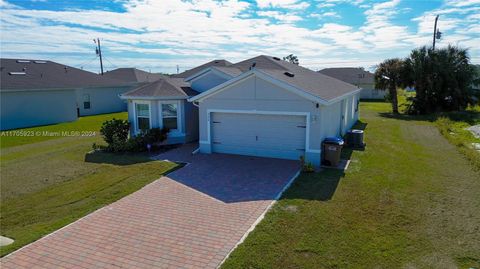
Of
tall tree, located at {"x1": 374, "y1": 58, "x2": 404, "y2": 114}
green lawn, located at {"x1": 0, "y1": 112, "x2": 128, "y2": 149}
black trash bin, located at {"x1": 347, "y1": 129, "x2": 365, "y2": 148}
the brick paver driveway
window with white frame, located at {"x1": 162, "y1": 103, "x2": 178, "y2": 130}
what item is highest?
tall tree, located at {"x1": 374, "y1": 58, "x2": 404, "y2": 114}

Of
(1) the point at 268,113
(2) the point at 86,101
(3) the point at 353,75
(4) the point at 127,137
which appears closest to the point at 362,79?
(3) the point at 353,75

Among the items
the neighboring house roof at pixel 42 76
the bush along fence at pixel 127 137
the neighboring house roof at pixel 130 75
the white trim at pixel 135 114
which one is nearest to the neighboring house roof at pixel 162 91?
the white trim at pixel 135 114

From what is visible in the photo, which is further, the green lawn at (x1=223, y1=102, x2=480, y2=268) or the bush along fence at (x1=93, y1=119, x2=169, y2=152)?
the bush along fence at (x1=93, y1=119, x2=169, y2=152)

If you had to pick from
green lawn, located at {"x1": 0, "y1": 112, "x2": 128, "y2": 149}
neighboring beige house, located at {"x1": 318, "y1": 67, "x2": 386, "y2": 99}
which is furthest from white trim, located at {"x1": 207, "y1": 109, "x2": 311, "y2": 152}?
neighboring beige house, located at {"x1": 318, "y1": 67, "x2": 386, "y2": 99}

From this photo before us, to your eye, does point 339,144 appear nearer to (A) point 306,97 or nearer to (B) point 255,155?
(A) point 306,97

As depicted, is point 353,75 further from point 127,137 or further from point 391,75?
point 127,137

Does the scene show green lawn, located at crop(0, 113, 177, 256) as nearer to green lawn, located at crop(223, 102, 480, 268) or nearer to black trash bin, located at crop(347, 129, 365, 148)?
green lawn, located at crop(223, 102, 480, 268)

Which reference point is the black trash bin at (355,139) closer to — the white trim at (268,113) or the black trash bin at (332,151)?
the black trash bin at (332,151)
